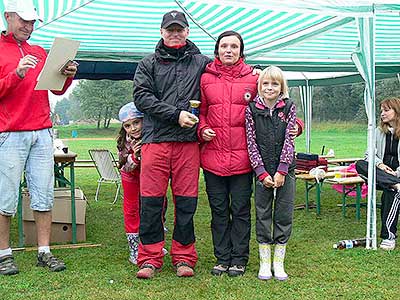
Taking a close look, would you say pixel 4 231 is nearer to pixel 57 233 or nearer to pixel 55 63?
pixel 57 233

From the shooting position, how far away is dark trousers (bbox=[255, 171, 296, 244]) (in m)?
3.72

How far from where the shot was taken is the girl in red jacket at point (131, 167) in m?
4.06

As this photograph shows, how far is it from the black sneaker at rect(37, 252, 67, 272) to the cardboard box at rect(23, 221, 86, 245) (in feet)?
2.71

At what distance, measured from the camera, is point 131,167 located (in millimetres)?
4016

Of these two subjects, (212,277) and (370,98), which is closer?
(212,277)

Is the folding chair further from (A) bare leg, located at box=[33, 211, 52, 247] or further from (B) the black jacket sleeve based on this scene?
(B) the black jacket sleeve

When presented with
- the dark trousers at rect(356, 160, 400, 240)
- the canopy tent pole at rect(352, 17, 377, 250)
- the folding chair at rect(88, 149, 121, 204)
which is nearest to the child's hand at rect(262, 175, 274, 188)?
the canopy tent pole at rect(352, 17, 377, 250)

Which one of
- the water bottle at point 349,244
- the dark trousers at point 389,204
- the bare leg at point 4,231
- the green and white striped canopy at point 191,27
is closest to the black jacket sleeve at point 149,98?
the bare leg at point 4,231

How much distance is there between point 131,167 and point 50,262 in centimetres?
90

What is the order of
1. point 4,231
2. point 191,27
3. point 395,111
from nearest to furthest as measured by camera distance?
point 4,231 < point 395,111 < point 191,27

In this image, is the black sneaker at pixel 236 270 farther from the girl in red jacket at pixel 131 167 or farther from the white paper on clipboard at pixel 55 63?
the white paper on clipboard at pixel 55 63

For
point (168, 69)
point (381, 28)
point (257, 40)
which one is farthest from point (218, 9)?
point (168, 69)

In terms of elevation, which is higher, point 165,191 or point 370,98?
point 370,98

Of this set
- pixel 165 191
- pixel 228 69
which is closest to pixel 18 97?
pixel 165 191
